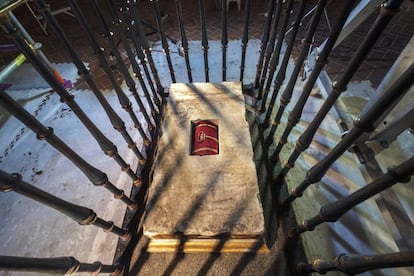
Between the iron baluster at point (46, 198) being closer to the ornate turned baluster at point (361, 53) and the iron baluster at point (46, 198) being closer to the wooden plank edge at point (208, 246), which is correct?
the wooden plank edge at point (208, 246)

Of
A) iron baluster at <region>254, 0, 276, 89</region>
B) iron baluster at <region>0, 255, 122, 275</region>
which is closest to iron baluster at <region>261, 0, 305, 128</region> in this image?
iron baluster at <region>254, 0, 276, 89</region>

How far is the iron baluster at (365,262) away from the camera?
532 millimetres

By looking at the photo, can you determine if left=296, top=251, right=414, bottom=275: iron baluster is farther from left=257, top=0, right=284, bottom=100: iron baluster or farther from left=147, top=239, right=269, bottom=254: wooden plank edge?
left=257, top=0, right=284, bottom=100: iron baluster

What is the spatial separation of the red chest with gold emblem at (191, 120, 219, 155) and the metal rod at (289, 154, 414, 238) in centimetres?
59

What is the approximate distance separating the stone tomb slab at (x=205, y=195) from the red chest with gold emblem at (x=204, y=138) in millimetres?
19

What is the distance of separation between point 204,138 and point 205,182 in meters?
0.29

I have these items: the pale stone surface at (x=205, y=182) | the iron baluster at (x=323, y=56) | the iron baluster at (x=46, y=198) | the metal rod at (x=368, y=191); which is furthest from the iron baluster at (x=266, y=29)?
the iron baluster at (x=46, y=198)

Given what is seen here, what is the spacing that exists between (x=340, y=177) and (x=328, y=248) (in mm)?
521

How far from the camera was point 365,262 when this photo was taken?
24.0 inches

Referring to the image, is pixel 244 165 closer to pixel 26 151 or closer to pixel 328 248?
pixel 328 248

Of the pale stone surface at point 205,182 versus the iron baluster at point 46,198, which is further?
the pale stone surface at point 205,182

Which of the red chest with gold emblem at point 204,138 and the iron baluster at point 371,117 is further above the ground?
the iron baluster at point 371,117

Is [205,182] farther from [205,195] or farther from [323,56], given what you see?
[323,56]

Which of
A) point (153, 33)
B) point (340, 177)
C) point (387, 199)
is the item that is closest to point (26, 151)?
point (153, 33)
